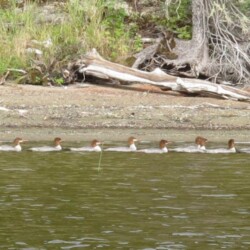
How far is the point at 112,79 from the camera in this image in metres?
23.5

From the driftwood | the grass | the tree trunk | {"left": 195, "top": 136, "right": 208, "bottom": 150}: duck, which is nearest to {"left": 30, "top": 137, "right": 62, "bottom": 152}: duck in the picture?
{"left": 195, "top": 136, "right": 208, "bottom": 150}: duck

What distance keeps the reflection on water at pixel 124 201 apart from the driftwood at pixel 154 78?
18.3 ft

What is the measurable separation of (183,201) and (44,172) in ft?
10.9

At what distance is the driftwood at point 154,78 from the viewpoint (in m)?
22.7

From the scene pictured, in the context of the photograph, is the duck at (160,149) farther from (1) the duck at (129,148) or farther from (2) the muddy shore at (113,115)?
(2) the muddy shore at (113,115)

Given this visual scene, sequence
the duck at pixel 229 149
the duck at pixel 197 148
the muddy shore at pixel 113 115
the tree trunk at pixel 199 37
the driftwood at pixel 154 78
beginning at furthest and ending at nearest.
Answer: the tree trunk at pixel 199 37
the driftwood at pixel 154 78
the muddy shore at pixel 113 115
the duck at pixel 197 148
the duck at pixel 229 149

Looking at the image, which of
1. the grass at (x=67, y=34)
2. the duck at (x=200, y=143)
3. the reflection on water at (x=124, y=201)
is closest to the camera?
the reflection on water at (x=124, y=201)

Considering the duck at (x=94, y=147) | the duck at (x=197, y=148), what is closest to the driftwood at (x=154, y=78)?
the duck at (x=197, y=148)

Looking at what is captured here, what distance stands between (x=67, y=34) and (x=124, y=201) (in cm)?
1317

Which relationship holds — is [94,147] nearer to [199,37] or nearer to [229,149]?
[229,149]

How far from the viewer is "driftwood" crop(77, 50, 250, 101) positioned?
22.7 meters

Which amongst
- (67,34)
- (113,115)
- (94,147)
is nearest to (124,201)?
(94,147)

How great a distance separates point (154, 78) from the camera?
23047 mm

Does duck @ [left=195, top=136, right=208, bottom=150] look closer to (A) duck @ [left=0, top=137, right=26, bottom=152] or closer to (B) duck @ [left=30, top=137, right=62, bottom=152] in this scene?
(B) duck @ [left=30, top=137, right=62, bottom=152]
